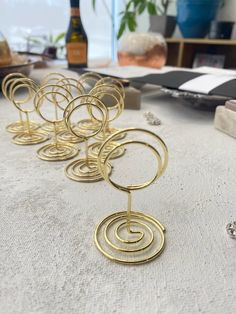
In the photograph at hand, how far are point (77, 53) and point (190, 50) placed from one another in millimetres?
732

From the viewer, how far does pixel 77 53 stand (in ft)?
2.94

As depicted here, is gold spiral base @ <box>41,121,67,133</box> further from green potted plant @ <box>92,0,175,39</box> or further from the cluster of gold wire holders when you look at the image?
green potted plant @ <box>92,0,175,39</box>

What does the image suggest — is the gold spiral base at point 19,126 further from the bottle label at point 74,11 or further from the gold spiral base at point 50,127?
the bottle label at point 74,11

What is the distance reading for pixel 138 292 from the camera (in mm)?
A: 183

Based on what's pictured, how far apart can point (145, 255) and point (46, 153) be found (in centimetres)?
22

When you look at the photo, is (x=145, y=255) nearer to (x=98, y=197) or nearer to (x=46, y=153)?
(x=98, y=197)

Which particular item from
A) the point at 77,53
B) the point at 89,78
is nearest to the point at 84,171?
the point at 89,78

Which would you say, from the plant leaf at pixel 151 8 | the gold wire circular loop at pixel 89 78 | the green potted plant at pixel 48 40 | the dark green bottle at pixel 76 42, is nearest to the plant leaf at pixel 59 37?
the green potted plant at pixel 48 40

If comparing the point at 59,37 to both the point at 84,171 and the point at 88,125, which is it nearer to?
the point at 88,125

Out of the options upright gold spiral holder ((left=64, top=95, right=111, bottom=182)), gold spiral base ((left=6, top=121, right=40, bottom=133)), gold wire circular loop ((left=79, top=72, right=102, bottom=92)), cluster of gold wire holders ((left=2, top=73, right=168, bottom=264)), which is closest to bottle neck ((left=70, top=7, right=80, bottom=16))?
gold wire circular loop ((left=79, top=72, right=102, bottom=92))

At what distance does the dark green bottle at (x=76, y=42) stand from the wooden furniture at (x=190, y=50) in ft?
1.93

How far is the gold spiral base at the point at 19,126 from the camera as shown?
45 centimetres

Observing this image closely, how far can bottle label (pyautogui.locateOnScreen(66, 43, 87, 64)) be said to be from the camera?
0.89m

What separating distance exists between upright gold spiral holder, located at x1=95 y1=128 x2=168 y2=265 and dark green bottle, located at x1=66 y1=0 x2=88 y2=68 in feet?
2.44
